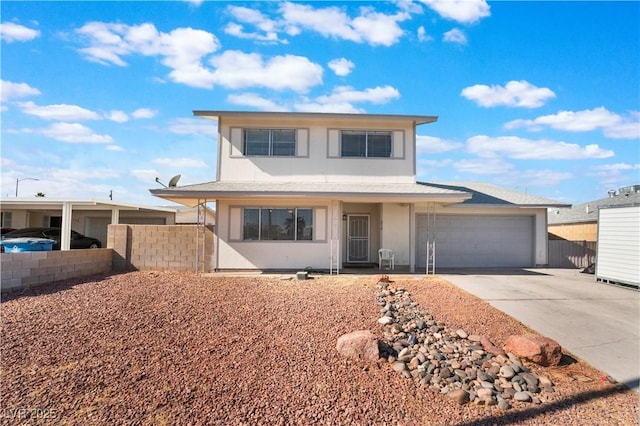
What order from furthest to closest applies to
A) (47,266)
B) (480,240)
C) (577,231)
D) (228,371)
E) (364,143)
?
1. (577,231)
2. (480,240)
3. (364,143)
4. (47,266)
5. (228,371)

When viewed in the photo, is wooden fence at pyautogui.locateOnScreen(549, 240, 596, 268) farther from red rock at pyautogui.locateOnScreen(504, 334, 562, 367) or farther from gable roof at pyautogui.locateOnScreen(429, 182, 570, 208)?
red rock at pyautogui.locateOnScreen(504, 334, 562, 367)

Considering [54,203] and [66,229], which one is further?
[54,203]

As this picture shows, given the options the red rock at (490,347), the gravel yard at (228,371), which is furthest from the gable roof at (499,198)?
the red rock at (490,347)

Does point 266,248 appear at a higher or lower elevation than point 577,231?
lower

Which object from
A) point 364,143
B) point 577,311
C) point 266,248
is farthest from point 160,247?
point 577,311

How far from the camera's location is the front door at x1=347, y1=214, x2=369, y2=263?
1371 centimetres

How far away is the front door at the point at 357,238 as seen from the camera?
13.7 meters

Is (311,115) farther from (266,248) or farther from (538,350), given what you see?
(538,350)

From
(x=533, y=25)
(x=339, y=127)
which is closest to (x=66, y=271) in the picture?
(x=339, y=127)

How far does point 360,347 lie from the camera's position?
508cm

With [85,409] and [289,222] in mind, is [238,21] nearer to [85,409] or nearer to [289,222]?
Answer: [289,222]

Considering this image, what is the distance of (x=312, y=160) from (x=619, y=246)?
10391 mm

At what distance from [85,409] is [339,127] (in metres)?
10.9

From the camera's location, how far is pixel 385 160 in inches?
498
